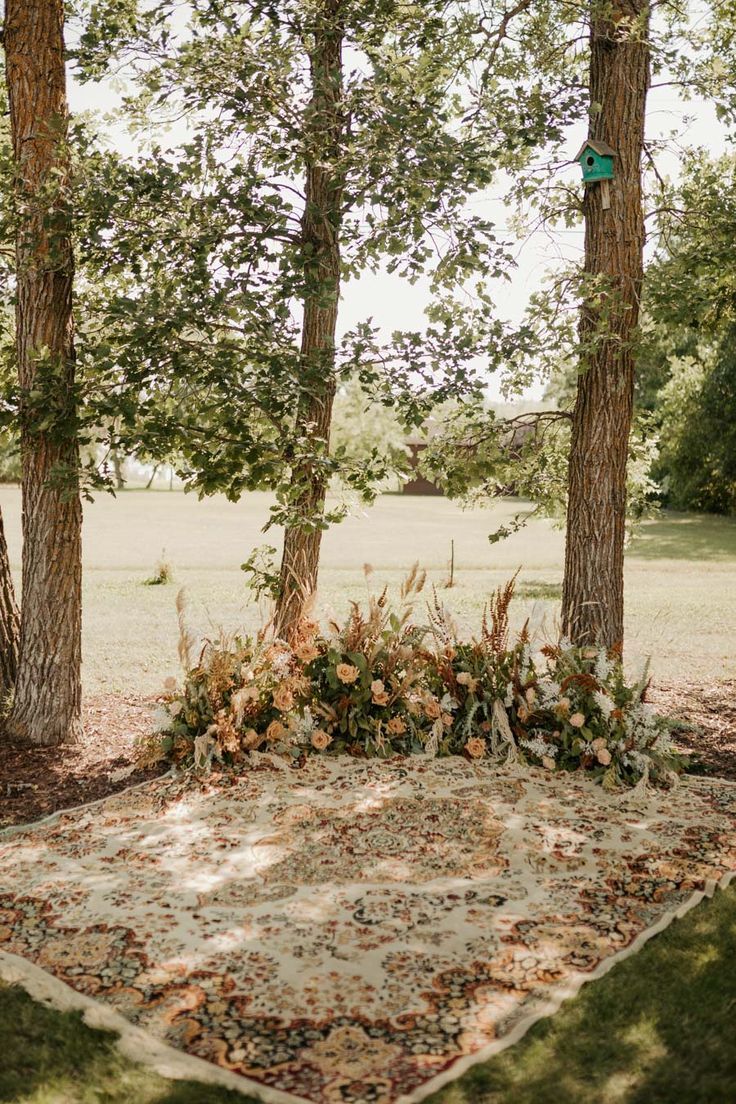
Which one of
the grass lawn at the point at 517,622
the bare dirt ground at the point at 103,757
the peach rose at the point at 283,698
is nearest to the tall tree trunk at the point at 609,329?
the grass lawn at the point at 517,622

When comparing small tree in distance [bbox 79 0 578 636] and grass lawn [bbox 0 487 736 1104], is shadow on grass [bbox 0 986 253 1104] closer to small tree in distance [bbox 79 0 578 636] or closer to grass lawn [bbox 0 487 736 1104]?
grass lawn [bbox 0 487 736 1104]

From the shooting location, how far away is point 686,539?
95.5ft

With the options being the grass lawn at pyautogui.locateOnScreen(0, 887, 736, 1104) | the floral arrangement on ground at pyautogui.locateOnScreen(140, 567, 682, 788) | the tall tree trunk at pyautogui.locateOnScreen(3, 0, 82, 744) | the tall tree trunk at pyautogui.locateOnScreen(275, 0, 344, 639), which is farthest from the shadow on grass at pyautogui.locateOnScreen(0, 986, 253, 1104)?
the tall tree trunk at pyautogui.locateOnScreen(275, 0, 344, 639)

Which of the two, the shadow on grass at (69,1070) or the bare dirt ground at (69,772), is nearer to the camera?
the shadow on grass at (69,1070)

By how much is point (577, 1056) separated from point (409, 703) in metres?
3.16

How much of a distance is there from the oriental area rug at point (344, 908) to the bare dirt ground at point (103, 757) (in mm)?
422

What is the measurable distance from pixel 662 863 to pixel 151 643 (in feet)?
25.9

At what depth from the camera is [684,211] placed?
7004mm

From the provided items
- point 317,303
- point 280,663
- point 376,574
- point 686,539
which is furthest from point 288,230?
point 686,539

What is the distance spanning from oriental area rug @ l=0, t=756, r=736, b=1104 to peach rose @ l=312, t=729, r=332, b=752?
12cm

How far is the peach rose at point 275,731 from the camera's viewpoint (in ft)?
19.1

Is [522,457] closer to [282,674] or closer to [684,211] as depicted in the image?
[684,211]

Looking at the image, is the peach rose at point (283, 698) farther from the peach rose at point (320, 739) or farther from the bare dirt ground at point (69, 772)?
the bare dirt ground at point (69, 772)

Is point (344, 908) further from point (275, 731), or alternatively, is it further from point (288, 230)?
point (288, 230)
